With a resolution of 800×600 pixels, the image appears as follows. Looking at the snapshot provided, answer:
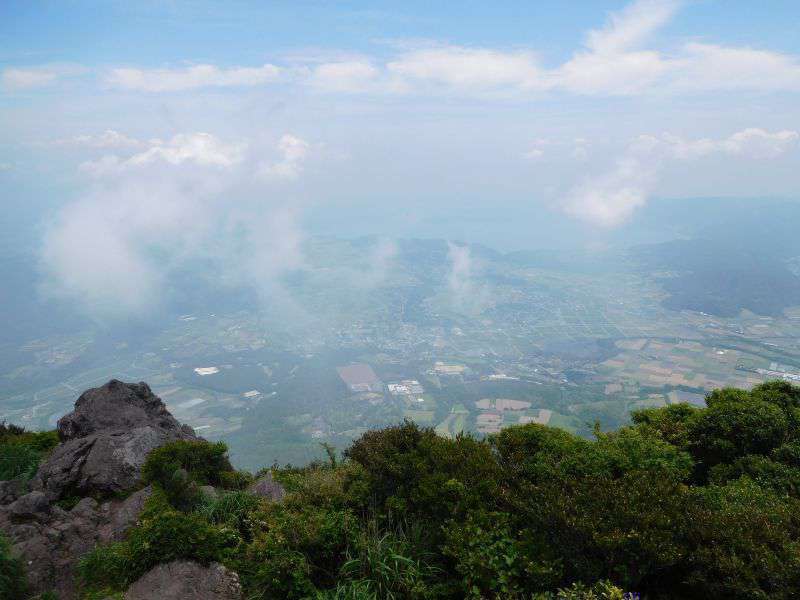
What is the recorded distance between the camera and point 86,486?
10352 millimetres

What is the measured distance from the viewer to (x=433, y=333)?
111 metres

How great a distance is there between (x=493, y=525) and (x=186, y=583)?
172 inches

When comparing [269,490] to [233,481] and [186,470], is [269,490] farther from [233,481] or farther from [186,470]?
[186,470]

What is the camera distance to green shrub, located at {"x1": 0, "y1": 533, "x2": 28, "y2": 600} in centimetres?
661

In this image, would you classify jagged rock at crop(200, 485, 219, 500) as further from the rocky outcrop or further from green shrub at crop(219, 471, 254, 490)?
the rocky outcrop

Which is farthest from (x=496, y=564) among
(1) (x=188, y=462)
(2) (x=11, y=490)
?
(2) (x=11, y=490)

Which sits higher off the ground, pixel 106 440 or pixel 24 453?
pixel 106 440

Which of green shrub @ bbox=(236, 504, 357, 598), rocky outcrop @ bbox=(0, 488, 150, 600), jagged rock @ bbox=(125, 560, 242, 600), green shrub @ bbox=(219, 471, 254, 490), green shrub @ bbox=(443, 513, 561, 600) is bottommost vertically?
green shrub @ bbox=(219, 471, 254, 490)

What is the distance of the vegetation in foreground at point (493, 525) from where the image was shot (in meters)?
5.66

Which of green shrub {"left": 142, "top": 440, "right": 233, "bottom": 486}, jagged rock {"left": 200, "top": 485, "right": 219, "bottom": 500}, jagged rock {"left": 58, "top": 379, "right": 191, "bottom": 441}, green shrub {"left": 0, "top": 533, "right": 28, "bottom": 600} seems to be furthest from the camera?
jagged rock {"left": 58, "top": 379, "right": 191, "bottom": 441}

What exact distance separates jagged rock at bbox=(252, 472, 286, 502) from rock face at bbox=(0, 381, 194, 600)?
2.09m

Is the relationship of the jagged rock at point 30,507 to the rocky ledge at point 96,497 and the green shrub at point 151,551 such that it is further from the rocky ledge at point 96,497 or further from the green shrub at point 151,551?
the green shrub at point 151,551

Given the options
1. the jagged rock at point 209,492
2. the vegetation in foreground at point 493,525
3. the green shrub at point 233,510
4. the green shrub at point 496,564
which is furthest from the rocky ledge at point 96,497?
the green shrub at point 496,564

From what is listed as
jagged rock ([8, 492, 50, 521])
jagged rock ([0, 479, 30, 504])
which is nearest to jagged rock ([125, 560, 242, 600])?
jagged rock ([8, 492, 50, 521])
